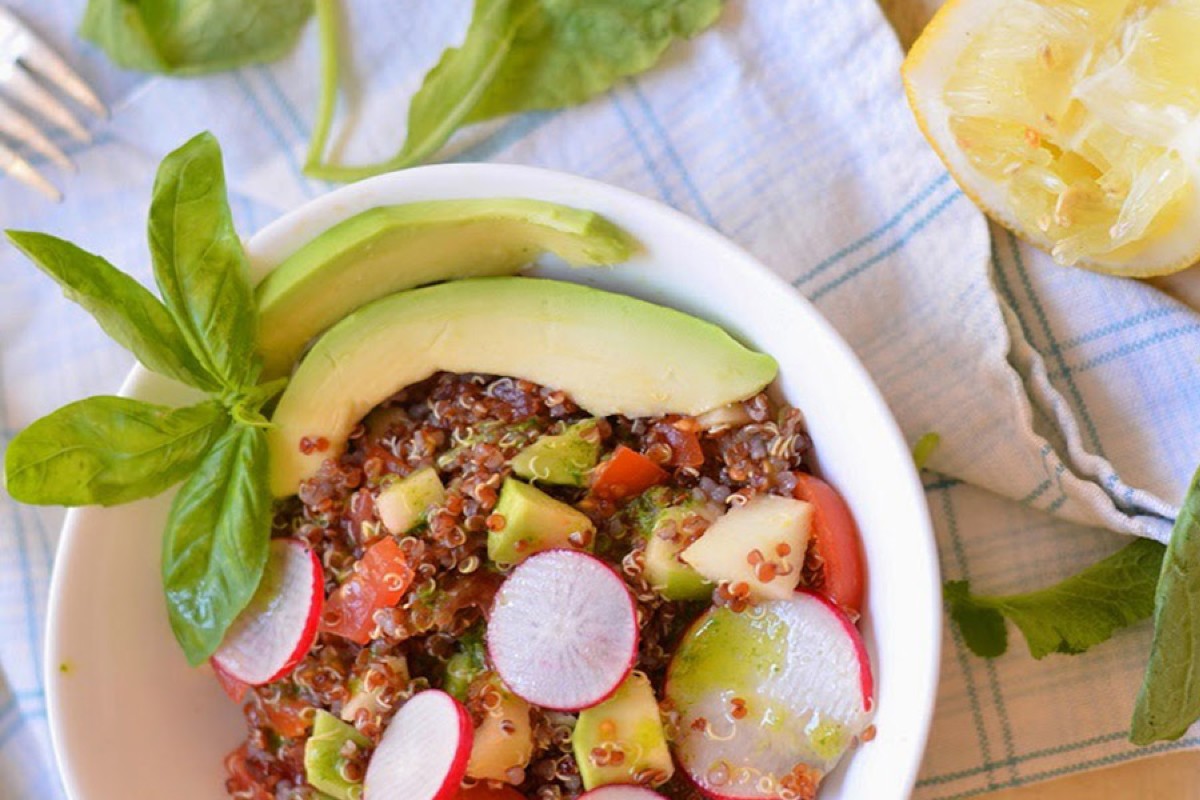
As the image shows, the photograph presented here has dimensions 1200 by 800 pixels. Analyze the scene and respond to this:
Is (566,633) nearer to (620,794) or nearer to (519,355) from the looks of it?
(620,794)

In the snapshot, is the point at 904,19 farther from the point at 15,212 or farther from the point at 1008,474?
the point at 15,212

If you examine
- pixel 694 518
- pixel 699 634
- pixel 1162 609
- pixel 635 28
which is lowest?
pixel 1162 609

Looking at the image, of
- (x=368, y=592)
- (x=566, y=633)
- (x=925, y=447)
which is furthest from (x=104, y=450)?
(x=925, y=447)

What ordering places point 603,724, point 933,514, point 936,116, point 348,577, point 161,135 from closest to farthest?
point 603,724 < point 348,577 < point 936,116 < point 933,514 < point 161,135

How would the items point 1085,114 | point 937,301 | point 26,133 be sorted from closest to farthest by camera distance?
point 1085,114 < point 937,301 < point 26,133

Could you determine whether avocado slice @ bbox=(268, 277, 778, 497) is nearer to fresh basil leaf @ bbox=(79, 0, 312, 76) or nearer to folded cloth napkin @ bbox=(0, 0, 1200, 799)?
folded cloth napkin @ bbox=(0, 0, 1200, 799)

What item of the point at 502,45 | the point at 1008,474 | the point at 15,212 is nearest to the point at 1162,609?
the point at 1008,474
